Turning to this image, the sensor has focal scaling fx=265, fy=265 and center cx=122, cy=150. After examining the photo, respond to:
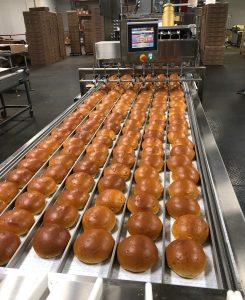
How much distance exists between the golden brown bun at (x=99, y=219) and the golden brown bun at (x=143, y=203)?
11cm

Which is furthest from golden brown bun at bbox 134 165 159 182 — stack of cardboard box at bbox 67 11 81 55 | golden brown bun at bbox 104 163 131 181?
stack of cardboard box at bbox 67 11 81 55

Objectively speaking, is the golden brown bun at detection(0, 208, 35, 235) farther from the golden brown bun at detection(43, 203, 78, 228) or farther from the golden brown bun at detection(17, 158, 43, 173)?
the golden brown bun at detection(17, 158, 43, 173)

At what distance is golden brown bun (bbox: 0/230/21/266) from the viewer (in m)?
1.02

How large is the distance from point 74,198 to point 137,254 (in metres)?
0.47

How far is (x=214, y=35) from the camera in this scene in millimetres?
11008

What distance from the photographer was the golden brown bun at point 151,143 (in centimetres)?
187

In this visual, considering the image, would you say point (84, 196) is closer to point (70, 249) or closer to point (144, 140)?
point (70, 249)

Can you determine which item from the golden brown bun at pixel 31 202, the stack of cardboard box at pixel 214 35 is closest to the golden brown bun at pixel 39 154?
the golden brown bun at pixel 31 202

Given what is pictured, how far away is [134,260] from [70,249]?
0.28 metres

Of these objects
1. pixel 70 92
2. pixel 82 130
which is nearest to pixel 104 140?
pixel 82 130

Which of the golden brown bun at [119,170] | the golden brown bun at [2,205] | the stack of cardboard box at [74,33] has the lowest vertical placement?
the golden brown bun at [2,205]

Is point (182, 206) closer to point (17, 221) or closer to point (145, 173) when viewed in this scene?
point (145, 173)

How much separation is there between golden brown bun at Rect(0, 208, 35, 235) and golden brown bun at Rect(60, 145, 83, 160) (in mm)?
632

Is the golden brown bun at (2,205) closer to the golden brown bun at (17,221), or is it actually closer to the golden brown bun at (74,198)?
the golden brown bun at (17,221)
